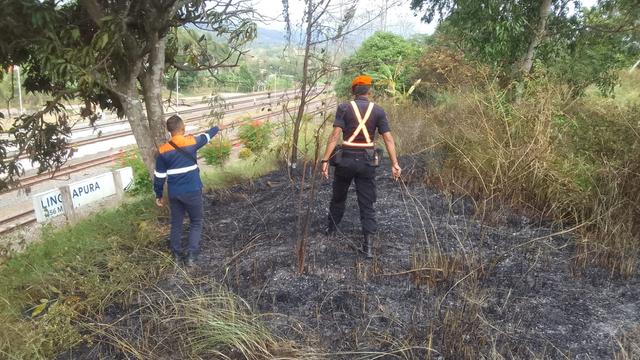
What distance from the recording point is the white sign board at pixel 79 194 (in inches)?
322

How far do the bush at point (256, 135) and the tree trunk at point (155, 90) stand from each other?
5.67 m

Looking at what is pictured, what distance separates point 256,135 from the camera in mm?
11438

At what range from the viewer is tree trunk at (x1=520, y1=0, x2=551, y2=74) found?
24.8 ft

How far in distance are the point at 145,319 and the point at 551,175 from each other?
14.0ft

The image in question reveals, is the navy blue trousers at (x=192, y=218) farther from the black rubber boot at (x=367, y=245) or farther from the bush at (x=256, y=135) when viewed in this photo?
the bush at (x=256, y=135)

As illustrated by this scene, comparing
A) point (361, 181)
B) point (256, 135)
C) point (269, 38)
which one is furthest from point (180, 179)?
point (256, 135)

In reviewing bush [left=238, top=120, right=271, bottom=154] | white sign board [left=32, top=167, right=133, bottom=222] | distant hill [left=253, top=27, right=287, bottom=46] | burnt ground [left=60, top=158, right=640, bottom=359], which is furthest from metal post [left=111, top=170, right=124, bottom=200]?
distant hill [left=253, top=27, right=287, bottom=46]

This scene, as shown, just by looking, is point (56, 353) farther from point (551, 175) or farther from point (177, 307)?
point (551, 175)

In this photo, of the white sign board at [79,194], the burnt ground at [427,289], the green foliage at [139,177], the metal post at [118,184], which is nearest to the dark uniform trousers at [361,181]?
the burnt ground at [427,289]

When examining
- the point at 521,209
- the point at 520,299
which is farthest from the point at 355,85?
the point at 521,209

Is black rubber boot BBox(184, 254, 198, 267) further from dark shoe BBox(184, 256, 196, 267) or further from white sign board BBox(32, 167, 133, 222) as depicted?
white sign board BBox(32, 167, 133, 222)

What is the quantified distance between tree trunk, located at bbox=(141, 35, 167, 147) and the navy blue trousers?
1.16 meters

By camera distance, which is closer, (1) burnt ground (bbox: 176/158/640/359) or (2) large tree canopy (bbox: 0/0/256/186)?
(1) burnt ground (bbox: 176/158/640/359)

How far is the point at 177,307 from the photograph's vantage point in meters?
3.39
